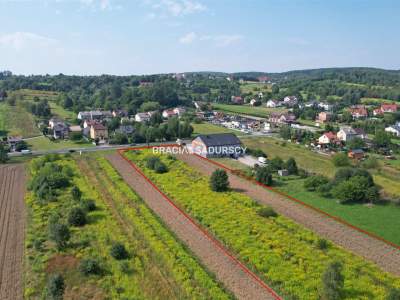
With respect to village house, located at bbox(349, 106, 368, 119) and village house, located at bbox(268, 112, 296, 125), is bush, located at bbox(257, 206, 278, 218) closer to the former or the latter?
village house, located at bbox(268, 112, 296, 125)

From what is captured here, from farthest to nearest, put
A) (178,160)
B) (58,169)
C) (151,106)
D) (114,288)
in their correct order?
1. (151,106)
2. (178,160)
3. (58,169)
4. (114,288)

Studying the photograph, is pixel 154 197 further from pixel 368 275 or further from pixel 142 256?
pixel 368 275

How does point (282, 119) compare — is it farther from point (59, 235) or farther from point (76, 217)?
point (59, 235)

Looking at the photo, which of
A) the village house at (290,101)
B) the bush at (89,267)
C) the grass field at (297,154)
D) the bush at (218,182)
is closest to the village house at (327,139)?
the grass field at (297,154)

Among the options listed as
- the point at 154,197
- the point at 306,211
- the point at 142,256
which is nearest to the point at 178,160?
the point at 154,197

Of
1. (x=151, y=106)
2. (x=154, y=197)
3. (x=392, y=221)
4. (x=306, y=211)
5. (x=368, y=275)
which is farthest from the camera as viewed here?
(x=151, y=106)

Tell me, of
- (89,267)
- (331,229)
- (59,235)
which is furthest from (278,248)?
(59,235)
